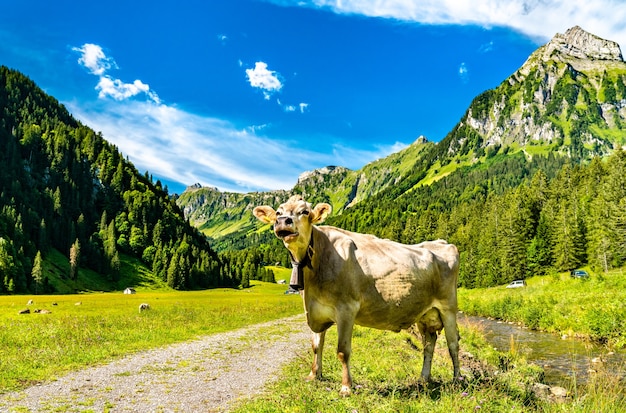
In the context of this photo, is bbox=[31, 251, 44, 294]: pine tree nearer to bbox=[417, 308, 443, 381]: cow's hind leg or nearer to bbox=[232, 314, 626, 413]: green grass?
bbox=[232, 314, 626, 413]: green grass

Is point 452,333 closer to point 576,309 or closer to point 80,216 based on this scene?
point 576,309

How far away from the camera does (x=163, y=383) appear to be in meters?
11.5

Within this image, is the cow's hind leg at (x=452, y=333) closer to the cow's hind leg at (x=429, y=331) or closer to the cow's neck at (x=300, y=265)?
the cow's hind leg at (x=429, y=331)

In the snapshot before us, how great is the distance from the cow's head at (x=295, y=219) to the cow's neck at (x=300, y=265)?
12 centimetres

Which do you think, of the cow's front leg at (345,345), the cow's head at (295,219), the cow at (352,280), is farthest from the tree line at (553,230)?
the cow's head at (295,219)

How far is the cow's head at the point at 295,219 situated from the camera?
264 inches

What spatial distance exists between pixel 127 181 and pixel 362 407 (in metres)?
201

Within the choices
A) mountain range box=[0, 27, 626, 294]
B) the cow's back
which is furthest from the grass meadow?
mountain range box=[0, 27, 626, 294]

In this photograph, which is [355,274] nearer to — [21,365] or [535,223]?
[21,365]

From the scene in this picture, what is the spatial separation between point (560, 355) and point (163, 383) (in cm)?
1927

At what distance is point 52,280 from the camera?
104 m

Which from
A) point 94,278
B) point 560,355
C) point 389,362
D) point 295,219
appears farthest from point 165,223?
point 295,219

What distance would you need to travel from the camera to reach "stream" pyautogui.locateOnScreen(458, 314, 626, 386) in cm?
1531

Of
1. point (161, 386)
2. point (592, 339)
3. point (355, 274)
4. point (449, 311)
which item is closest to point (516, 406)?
point (449, 311)
